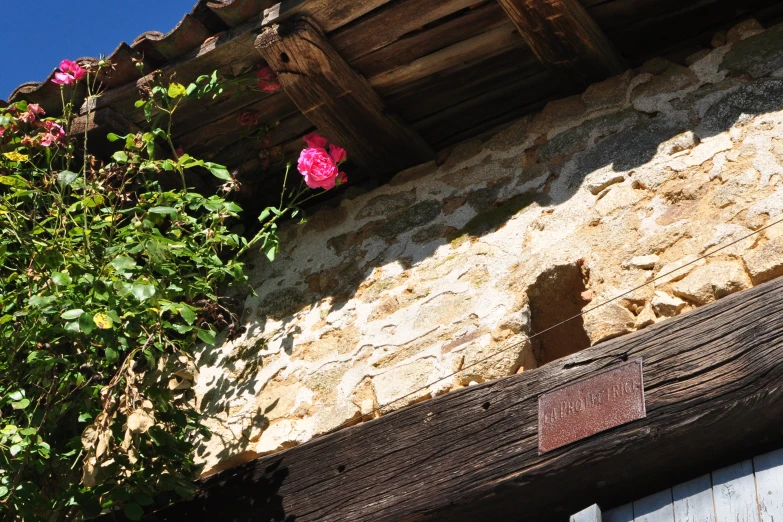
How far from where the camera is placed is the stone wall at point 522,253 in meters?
2.89

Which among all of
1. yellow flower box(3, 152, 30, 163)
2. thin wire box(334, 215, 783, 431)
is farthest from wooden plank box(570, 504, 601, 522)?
yellow flower box(3, 152, 30, 163)

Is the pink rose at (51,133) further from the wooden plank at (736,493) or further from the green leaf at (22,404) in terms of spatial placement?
the wooden plank at (736,493)

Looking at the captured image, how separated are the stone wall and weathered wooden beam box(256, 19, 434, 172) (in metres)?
0.11

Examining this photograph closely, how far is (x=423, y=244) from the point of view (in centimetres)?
357

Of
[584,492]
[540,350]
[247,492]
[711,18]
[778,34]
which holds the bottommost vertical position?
[584,492]

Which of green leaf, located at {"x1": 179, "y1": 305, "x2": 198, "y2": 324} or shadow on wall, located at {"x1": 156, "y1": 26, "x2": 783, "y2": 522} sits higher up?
shadow on wall, located at {"x1": 156, "y1": 26, "x2": 783, "y2": 522}

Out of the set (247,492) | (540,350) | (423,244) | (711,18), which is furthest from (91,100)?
(711,18)

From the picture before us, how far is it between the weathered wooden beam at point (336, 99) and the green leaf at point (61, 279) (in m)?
1.01

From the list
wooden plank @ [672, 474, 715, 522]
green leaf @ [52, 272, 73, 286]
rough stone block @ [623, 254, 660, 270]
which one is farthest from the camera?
green leaf @ [52, 272, 73, 286]

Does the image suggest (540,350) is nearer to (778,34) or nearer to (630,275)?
(630,275)

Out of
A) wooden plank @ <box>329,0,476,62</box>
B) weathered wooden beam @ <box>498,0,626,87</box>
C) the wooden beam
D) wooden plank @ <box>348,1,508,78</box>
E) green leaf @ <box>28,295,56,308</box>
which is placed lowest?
the wooden beam

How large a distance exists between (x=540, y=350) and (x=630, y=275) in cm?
38

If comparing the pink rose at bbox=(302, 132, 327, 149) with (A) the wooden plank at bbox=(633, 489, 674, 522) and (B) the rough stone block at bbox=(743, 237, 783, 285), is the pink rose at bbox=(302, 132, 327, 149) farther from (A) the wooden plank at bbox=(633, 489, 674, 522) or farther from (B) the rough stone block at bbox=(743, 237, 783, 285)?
(A) the wooden plank at bbox=(633, 489, 674, 522)

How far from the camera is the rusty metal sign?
2.54m
